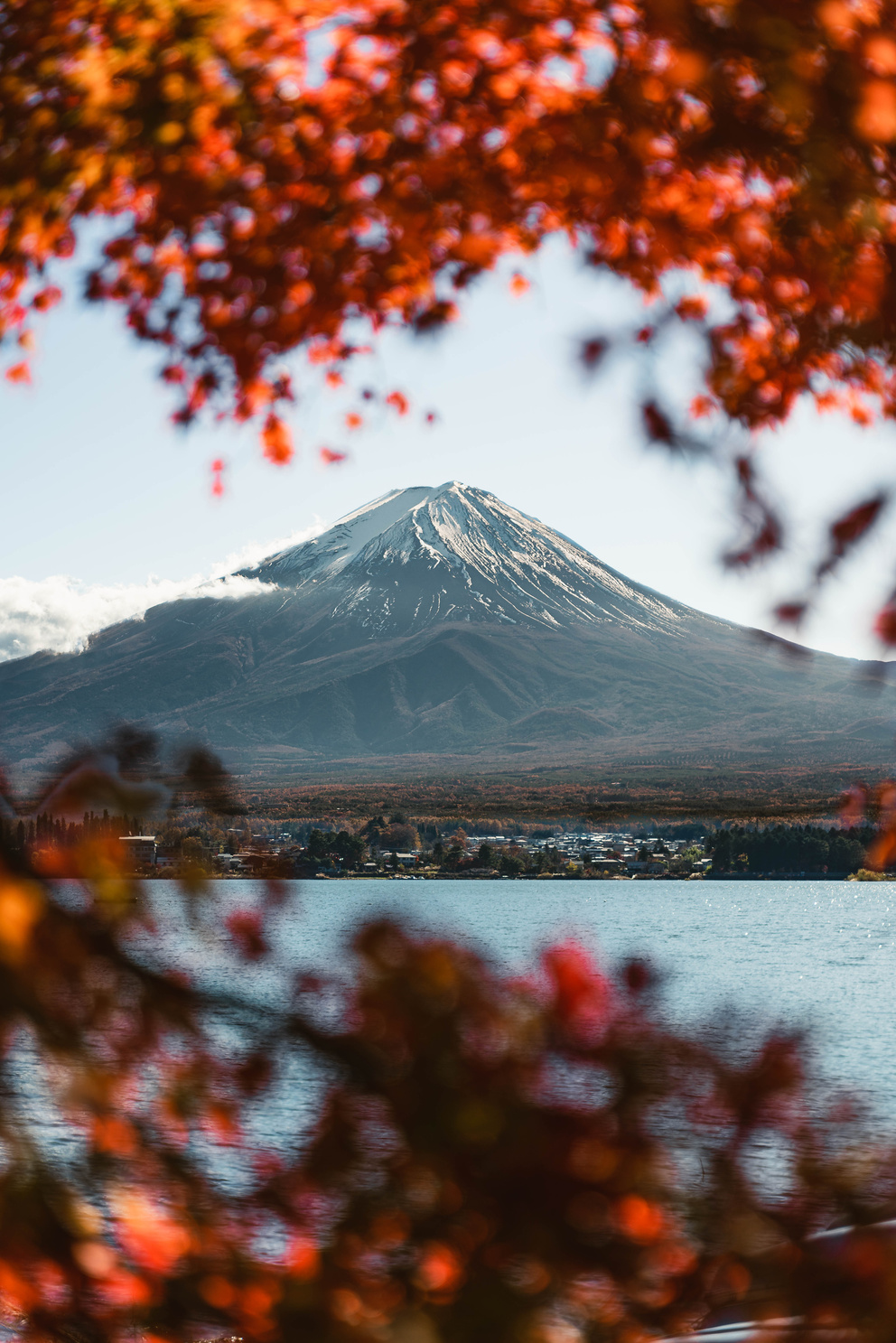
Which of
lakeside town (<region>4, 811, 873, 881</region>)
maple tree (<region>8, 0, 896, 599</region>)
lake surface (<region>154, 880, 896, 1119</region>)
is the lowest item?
lake surface (<region>154, 880, 896, 1119</region>)

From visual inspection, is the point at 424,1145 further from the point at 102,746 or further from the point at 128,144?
the point at 128,144

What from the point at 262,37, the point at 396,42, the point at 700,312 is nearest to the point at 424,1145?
the point at 700,312

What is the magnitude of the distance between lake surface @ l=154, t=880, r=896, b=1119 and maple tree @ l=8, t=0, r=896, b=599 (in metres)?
1.63

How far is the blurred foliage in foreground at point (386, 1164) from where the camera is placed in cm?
152

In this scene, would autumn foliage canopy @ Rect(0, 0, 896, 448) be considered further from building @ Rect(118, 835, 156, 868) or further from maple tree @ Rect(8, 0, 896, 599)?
building @ Rect(118, 835, 156, 868)

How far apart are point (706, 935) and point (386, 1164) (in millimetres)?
77738

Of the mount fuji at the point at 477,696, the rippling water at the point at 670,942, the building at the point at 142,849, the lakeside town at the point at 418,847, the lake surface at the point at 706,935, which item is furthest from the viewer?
the mount fuji at the point at 477,696

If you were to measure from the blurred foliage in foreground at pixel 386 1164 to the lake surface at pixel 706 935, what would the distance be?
Answer: 6.9 inches

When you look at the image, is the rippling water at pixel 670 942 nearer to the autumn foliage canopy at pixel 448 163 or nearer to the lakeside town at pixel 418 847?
the lakeside town at pixel 418 847

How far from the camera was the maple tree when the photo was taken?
83.5 inches

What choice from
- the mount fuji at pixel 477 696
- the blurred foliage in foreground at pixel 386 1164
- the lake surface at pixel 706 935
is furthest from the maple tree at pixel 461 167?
the mount fuji at pixel 477 696

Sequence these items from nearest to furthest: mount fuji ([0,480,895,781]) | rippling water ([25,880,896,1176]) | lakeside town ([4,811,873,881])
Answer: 1. lakeside town ([4,811,873,881])
2. rippling water ([25,880,896,1176])
3. mount fuji ([0,480,895,781])

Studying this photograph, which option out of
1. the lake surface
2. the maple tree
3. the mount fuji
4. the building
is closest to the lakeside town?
the building

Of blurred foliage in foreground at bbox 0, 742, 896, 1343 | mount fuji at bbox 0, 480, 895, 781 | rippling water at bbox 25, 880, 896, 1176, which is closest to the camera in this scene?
blurred foliage in foreground at bbox 0, 742, 896, 1343
